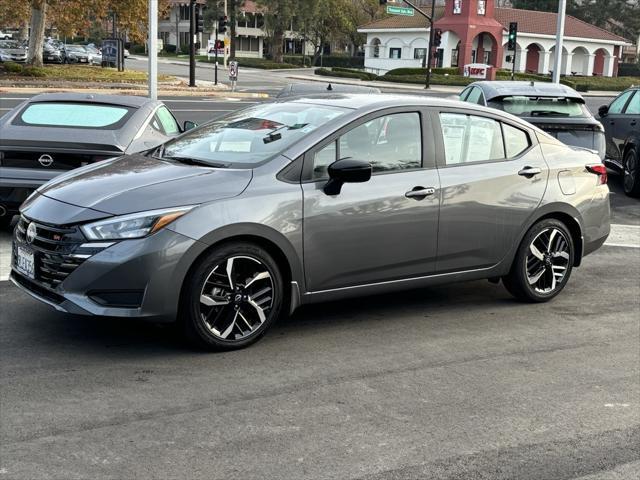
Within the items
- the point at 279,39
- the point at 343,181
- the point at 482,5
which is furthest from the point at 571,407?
the point at 279,39

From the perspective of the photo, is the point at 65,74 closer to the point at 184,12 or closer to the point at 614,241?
the point at 614,241

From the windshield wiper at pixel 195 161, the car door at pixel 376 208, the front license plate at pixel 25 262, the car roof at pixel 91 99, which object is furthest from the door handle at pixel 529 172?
the car roof at pixel 91 99

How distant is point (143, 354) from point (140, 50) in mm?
104212

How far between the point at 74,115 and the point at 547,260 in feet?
16.7

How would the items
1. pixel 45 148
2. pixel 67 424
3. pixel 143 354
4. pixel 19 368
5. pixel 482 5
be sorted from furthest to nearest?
pixel 482 5 → pixel 45 148 → pixel 143 354 → pixel 19 368 → pixel 67 424

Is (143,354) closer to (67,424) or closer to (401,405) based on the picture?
(67,424)

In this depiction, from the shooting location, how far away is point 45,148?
816 centimetres

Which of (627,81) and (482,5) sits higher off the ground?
(482,5)

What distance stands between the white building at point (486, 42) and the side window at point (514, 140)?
221ft

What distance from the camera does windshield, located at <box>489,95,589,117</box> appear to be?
12016mm

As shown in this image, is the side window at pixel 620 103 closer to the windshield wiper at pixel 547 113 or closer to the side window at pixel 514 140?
the windshield wiper at pixel 547 113

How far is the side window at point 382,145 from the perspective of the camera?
5.82 m

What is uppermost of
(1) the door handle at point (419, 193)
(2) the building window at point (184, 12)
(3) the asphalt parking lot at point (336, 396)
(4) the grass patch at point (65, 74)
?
(2) the building window at point (184, 12)

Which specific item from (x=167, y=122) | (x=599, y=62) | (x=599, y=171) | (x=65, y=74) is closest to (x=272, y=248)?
(x=599, y=171)
